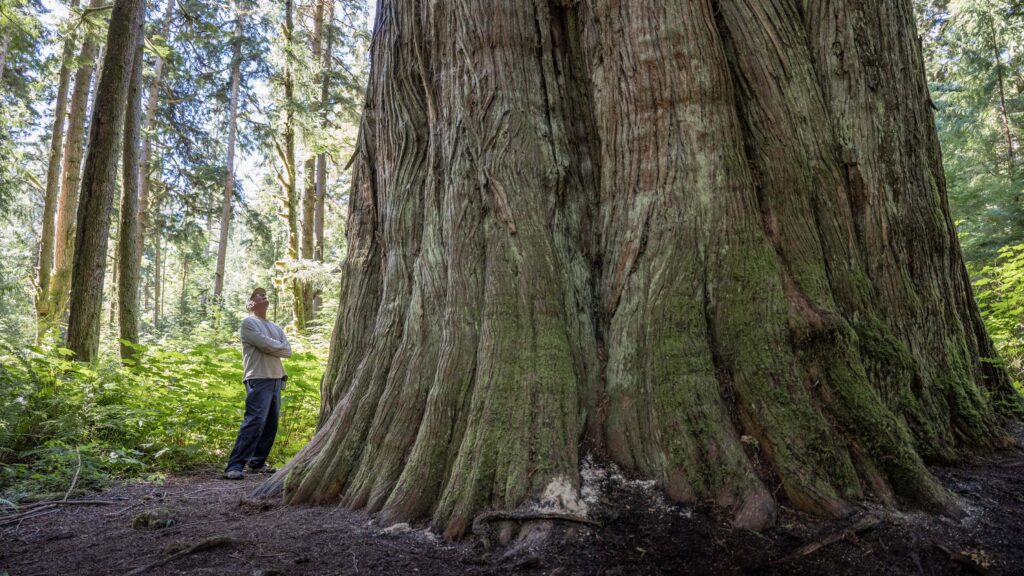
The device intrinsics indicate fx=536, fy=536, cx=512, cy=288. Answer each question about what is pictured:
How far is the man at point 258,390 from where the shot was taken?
5.49 meters

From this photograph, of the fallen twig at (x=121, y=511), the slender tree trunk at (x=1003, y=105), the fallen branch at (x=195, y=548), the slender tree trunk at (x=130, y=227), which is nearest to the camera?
the fallen branch at (x=195, y=548)

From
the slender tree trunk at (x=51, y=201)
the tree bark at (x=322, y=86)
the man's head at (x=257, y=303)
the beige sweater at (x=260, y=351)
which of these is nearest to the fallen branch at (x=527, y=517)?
the beige sweater at (x=260, y=351)

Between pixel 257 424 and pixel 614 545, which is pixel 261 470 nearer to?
pixel 257 424

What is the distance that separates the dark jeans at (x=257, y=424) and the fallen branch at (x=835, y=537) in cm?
499

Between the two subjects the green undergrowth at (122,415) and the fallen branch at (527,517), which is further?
the green undergrowth at (122,415)

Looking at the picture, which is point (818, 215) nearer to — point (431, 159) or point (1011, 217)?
point (431, 159)

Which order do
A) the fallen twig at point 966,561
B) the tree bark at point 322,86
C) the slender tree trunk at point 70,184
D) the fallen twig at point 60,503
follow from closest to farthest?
the fallen twig at point 966,561, the fallen twig at point 60,503, the slender tree trunk at point 70,184, the tree bark at point 322,86

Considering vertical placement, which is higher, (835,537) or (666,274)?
(666,274)

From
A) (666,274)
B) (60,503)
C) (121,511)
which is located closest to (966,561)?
(666,274)

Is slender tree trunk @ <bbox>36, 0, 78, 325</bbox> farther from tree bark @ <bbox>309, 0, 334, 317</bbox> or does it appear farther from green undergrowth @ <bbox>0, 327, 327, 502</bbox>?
green undergrowth @ <bbox>0, 327, 327, 502</bbox>

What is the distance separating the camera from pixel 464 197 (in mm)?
3527

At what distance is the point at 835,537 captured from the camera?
2361 millimetres

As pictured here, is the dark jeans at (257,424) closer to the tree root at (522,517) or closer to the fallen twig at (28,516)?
the fallen twig at (28,516)

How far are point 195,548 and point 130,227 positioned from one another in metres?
7.72
